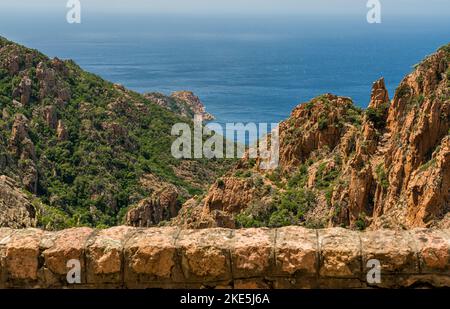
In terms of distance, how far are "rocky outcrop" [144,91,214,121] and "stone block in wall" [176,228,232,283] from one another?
87.4 meters

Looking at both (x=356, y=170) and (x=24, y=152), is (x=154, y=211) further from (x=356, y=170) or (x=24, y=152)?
(x=24, y=152)

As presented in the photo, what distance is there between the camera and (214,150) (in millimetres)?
60125

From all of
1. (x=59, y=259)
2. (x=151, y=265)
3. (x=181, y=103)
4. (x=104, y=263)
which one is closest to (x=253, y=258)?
(x=151, y=265)

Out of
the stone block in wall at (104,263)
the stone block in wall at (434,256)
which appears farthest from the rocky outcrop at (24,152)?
the stone block in wall at (434,256)

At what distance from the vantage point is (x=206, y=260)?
566 cm

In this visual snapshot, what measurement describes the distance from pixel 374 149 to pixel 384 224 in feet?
17.6

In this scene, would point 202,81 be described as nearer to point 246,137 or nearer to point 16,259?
point 246,137

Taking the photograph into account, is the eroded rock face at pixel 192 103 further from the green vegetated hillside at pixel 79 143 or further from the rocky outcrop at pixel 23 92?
the rocky outcrop at pixel 23 92

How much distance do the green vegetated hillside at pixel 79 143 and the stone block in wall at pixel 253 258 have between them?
120 feet

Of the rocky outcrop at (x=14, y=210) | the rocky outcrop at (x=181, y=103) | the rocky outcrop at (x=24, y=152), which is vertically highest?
the rocky outcrop at (x=181, y=103)

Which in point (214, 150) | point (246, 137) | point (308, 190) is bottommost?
point (308, 190)

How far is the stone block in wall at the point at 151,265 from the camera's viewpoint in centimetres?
570

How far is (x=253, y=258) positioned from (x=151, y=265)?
2.80 ft
